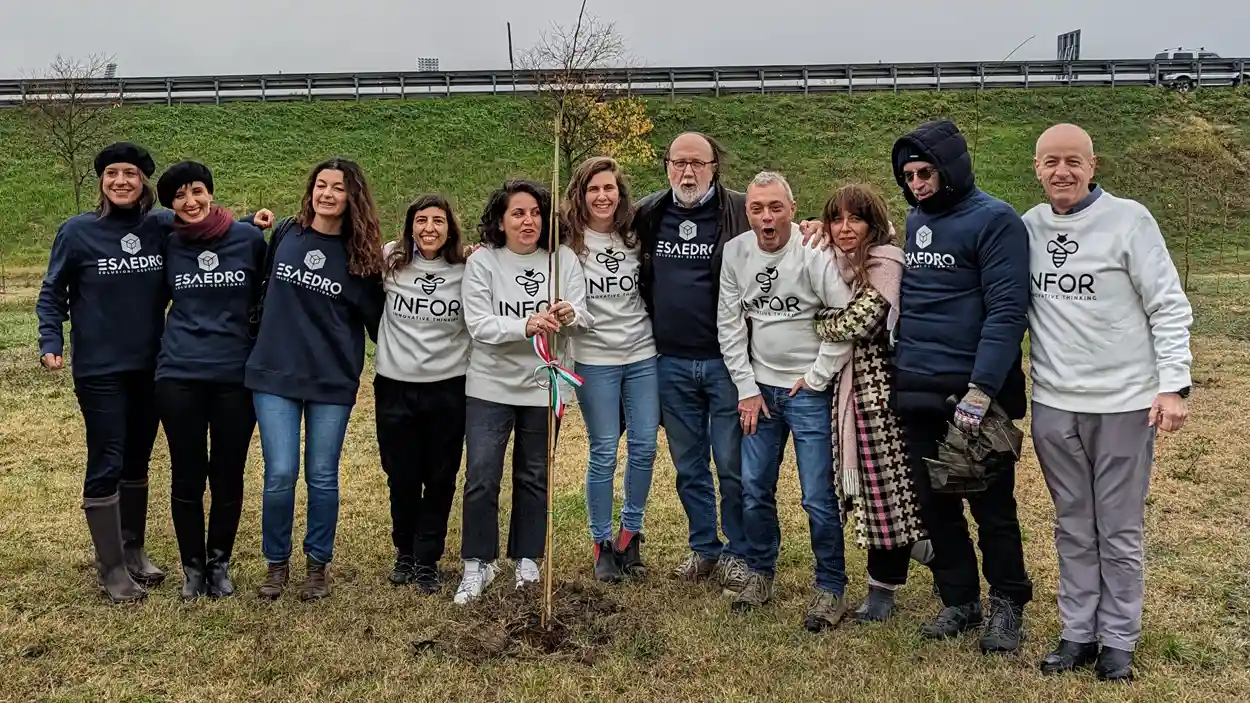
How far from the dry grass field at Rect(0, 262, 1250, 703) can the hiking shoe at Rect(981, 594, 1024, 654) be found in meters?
0.06

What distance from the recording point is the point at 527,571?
4.38 meters

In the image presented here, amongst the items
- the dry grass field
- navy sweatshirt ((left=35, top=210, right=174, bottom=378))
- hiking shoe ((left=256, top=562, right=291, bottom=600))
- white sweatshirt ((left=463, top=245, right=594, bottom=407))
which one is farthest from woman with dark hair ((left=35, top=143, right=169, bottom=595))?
white sweatshirt ((left=463, top=245, right=594, bottom=407))

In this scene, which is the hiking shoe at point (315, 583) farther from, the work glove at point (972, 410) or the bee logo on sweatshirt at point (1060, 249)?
the bee logo on sweatshirt at point (1060, 249)

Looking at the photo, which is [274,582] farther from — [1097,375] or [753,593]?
[1097,375]

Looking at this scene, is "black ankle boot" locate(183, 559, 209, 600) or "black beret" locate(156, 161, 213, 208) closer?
"black beret" locate(156, 161, 213, 208)

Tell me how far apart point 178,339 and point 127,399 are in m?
0.43

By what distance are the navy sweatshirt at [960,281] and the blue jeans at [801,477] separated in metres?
0.49

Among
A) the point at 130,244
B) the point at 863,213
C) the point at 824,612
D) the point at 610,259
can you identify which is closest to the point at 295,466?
the point at 130,244

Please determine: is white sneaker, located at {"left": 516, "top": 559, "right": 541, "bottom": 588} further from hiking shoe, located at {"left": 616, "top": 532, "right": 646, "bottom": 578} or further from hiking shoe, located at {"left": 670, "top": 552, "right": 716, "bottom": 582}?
hiking shoe, located at {"left": 670, "top": 552, "right": 716, "bottom": 582}

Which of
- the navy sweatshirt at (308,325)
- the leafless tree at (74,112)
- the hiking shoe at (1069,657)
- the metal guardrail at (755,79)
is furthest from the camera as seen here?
the metal guardrail at (755,79)

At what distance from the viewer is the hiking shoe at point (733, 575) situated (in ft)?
14.0

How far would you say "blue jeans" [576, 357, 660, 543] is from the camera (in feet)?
14.5

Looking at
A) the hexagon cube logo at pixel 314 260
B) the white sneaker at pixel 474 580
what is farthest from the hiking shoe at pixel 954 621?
the hexagon cube logo at pixel 314 260

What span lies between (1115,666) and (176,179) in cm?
427
